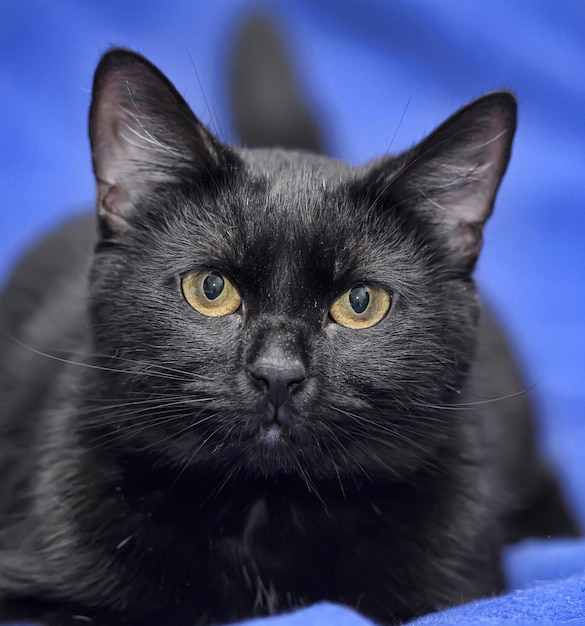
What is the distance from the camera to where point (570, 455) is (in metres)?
2.12

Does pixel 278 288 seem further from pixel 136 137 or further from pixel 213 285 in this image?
pixel 136 137

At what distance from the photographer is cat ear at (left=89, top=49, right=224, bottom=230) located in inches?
51.9

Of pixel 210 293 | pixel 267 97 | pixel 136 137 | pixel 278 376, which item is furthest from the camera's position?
pixel 267 97

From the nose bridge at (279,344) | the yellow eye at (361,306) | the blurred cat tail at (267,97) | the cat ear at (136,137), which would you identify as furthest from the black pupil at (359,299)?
the blurred cat tail at (267,97)

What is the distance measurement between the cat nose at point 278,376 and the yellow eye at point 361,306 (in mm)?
137

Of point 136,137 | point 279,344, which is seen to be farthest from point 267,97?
point 279,344

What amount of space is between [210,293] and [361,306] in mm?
207

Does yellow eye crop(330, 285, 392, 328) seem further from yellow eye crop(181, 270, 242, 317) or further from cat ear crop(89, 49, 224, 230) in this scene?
cat ear crop(89, 49, 224, 230)

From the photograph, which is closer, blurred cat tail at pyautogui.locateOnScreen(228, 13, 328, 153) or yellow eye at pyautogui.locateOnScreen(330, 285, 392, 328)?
yellow eye at pyautogui.locateOnScreen(330, 285, 392, 328)

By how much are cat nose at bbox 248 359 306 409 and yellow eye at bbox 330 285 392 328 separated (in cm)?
Result: 14

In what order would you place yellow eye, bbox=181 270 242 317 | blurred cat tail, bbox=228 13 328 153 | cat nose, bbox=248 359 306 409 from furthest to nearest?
blurred cat tail, bbox=228 13 328 153
yellow eye, bbox=181 270 242 317
cat nose, bbox=248 359 306 409

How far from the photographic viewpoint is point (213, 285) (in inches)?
49.9

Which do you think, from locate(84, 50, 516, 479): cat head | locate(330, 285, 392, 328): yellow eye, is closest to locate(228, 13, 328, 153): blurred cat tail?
locate(84, 50, 516, 479): cat head

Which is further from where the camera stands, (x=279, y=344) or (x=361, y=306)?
(x=361, y=306)
